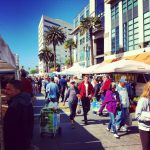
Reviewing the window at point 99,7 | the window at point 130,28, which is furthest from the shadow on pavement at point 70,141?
the window at point 99,7

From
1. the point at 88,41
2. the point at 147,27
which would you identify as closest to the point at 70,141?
the point at 147,27

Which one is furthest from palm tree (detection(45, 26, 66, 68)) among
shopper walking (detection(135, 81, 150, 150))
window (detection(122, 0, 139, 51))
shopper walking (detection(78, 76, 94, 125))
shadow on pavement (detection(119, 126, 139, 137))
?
shopper walking (detection(135, 81, 150, 150))

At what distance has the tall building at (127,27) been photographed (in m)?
37.0

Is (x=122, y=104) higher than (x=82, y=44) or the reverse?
the reverse

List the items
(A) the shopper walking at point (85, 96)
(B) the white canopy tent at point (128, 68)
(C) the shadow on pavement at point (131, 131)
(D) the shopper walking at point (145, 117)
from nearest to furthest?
(D) the shopper walking at point (145, 117), (C) the shadow on pavement at point (131, 131), (A) the shopper walking at point (85, 96), (B) the white canopy tent at point (128, 68)

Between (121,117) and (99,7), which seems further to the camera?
(99,7)

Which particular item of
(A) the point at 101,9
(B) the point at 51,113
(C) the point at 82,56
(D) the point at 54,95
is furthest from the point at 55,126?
(C) the point at 82,56

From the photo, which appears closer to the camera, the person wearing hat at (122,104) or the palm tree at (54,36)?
the person wearing hat at (122,104)

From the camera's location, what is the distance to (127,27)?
4231cm

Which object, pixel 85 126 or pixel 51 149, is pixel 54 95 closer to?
pixel 85 126

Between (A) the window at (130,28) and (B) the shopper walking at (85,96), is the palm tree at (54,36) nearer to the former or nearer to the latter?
(A) the window at (130,28)

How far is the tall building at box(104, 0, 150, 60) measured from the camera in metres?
37.0

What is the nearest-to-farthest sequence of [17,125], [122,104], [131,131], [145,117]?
1. [17,125]
2. [145,117]
3. [122,104]
4. [131,131]

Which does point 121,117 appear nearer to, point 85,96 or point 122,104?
point 122,104
